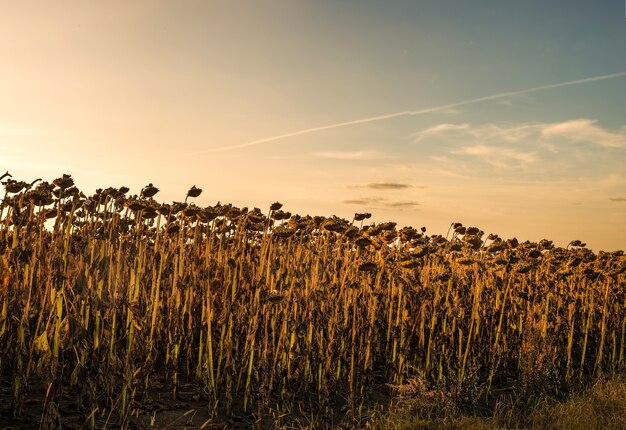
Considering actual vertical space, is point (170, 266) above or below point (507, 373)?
above

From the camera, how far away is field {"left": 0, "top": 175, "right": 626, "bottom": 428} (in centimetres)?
447

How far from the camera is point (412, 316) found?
257 inches

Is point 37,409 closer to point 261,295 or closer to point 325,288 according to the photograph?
point 261,295

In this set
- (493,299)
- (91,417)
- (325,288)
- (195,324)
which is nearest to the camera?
(91,417)

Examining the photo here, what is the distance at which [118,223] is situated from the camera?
282 inches

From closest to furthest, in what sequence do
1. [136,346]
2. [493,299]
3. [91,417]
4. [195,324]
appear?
1. [91,417]
2. [136,346]
3. [195,324]
4. [493,299]

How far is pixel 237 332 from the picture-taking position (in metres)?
5.16

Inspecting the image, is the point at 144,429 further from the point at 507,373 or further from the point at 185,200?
the point at 507,373

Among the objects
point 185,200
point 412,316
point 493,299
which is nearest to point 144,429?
point 185,200

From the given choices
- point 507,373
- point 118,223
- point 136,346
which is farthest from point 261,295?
point 507,373

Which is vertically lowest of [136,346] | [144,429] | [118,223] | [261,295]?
[144,429]

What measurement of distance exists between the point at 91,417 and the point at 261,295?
1.81m

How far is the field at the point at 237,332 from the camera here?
4.47 metres

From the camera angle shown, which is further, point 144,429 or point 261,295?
point 261,295
